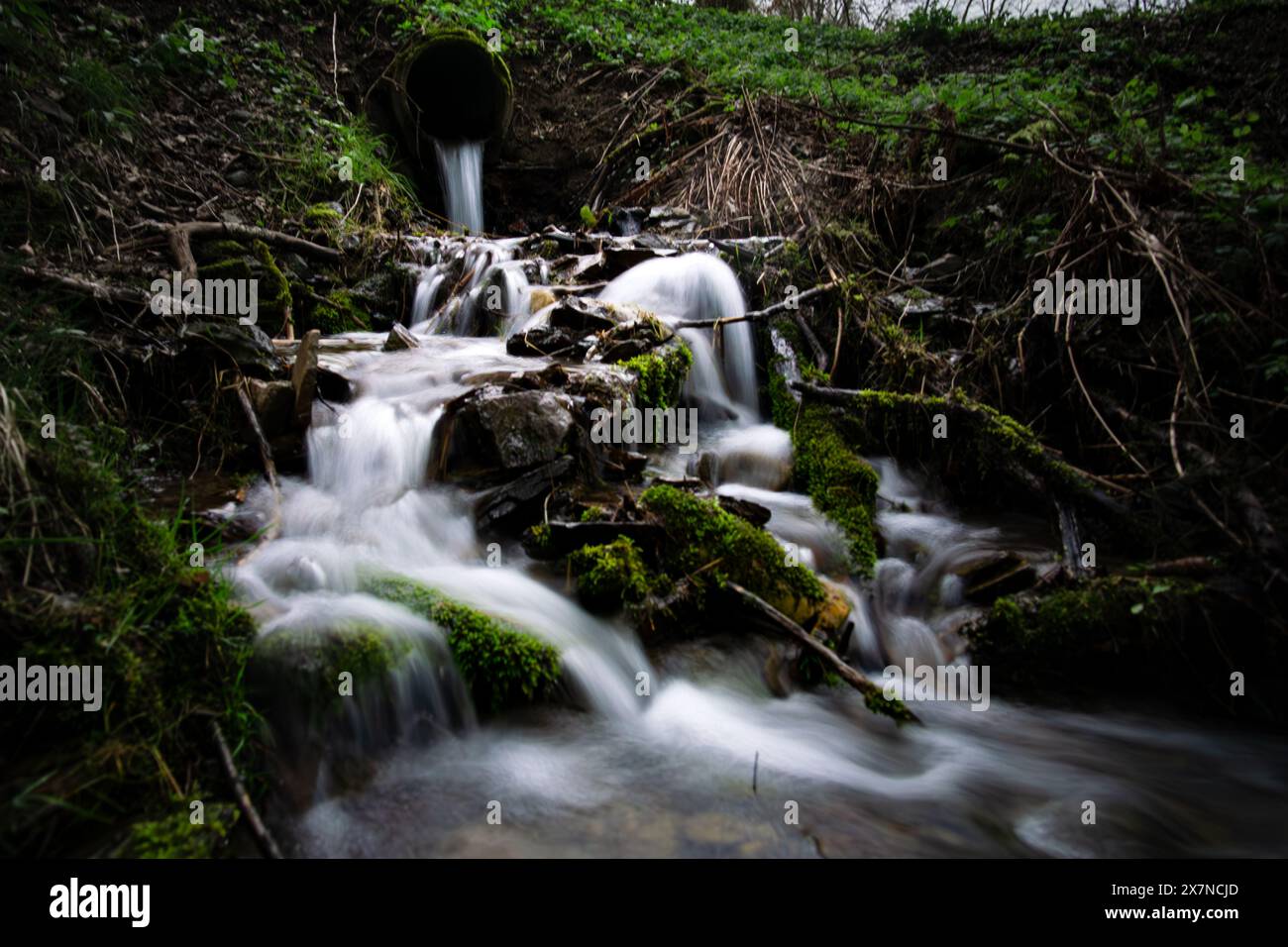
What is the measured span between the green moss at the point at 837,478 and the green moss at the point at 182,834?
10.8 feet

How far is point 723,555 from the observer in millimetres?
3402

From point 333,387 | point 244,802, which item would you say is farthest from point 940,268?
point 244,802

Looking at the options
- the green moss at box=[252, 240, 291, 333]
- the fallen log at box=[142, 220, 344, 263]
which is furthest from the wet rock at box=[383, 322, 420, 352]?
the fallen log at box=[142, 220, 344, 263]

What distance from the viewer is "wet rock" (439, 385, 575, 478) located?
3.84 metres

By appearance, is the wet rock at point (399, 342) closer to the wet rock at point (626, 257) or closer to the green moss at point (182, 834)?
the wet rock at point (626, 257)

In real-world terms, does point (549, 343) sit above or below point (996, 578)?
above

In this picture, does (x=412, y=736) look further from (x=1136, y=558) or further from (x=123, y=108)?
(x=123, y=108)

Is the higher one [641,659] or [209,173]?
[209,173]

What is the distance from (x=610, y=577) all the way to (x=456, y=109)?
A: 10.6 metres

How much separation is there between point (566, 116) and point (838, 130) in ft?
16.2

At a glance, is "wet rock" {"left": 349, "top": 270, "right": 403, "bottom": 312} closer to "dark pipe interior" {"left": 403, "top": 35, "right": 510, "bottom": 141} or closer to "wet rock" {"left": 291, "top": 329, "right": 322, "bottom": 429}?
"wet rock" {"left": 291, "top": 329, "right": 322, "bottom": 429}

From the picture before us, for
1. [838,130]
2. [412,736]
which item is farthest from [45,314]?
[838,130]

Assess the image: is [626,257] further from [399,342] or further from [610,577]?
[610,577]

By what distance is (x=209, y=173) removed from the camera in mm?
6699
